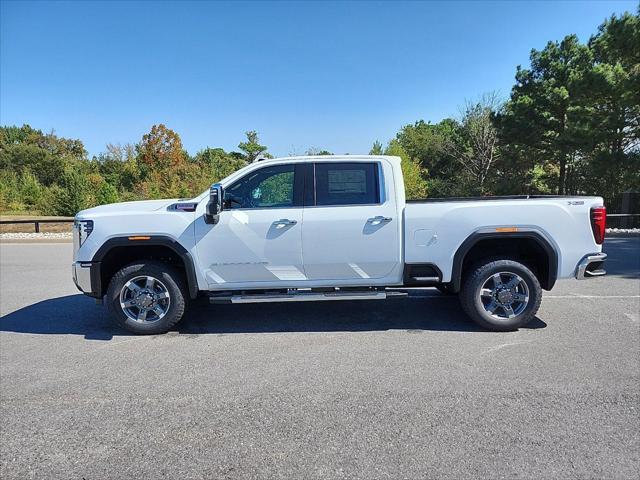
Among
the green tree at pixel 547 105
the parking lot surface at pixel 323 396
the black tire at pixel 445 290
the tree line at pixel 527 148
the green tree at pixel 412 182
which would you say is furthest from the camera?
the green tree at pixel 412 182

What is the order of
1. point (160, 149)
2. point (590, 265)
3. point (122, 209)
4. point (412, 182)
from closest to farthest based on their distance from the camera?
point (590, 265) < point (122, 209) < point (412, 182) < point (160, 149)

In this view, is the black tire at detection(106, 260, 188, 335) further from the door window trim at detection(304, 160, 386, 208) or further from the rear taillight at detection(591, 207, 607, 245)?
the rear taillight at detection(591, 207, 607, 245)

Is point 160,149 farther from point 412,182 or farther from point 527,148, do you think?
point 527,148

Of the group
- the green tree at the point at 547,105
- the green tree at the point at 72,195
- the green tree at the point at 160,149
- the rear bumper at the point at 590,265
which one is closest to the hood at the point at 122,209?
Result: the rear bumper at the point at 590,265

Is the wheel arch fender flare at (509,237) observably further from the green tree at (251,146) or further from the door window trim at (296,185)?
the green tree at (251,146)

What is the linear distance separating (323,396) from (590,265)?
3560 millimetres

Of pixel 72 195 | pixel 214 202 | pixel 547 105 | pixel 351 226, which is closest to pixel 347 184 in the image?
pixel 351 226

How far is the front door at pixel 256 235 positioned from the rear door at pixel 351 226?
0.17m

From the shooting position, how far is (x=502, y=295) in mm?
4914

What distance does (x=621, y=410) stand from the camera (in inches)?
123

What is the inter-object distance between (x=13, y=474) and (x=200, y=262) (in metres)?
2.60

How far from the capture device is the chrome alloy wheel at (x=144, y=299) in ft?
16.0

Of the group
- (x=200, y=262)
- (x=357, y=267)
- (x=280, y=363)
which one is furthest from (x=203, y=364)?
(x=357, y=267)

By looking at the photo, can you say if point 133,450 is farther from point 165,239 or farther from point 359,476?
point 165,239
